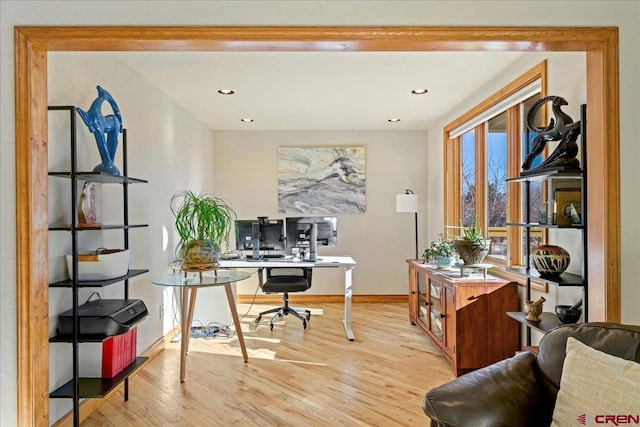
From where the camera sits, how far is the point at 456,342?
10.1ft

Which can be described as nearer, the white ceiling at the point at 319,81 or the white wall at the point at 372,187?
the white ceiling at the point at 319,81

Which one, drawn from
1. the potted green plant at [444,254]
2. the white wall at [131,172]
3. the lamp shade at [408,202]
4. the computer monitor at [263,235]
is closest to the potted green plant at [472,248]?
the potted green plant at [444,254]

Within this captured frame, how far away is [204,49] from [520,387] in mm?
1973

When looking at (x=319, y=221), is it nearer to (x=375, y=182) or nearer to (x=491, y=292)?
(x=375, y=182)

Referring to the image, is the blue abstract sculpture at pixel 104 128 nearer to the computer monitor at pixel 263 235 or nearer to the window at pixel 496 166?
the computer monitor at pixel 263 235

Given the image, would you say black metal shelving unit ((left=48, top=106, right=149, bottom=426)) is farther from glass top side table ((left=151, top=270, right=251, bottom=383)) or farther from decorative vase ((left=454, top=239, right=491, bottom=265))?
decorative vase ((left=454, top=239, right=491, bottom=265))

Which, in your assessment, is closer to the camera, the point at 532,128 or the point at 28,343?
the point at 28,343

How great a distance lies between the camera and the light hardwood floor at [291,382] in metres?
2.48

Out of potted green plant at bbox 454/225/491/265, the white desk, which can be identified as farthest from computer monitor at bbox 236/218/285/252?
potted green plant at bbox 454/225/491/265

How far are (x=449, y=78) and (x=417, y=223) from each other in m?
2.43

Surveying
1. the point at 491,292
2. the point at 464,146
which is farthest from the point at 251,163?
the point at 491,292

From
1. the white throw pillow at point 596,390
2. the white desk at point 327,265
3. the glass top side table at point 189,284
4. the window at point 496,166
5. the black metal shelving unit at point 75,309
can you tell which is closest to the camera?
the white throw pillow at point 596,390

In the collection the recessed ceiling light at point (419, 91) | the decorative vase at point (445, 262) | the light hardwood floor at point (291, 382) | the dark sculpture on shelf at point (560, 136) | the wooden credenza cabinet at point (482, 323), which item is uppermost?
the recessed ceiling light at point (419, 91)

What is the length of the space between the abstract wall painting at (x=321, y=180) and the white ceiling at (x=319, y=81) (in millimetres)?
642
